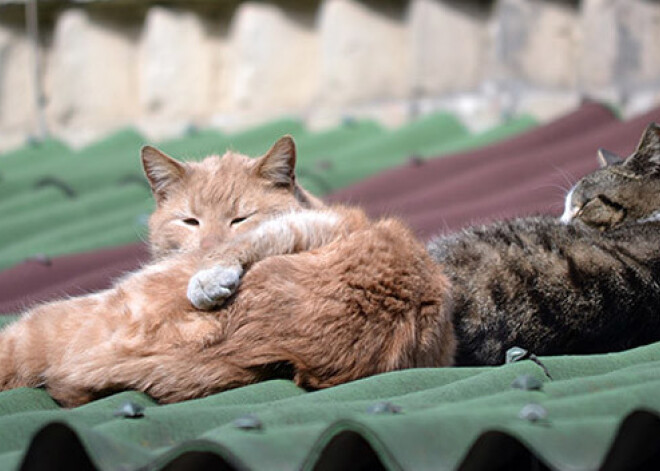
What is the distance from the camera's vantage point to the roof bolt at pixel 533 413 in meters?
1.83

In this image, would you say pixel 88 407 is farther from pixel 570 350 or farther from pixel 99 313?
pixel 570 350

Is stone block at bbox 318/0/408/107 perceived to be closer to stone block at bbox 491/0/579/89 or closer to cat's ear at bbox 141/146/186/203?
stone block at bbox 491/0/579/89

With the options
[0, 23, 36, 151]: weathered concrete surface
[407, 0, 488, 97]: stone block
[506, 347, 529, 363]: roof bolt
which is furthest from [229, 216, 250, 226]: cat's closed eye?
[0, 23, 36, 151]: weathered concrete surface

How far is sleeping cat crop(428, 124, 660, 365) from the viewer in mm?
2902

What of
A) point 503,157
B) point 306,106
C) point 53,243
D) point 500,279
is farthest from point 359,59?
point 500,279

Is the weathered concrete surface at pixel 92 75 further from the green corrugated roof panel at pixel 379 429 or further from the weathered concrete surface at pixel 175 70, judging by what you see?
the green corrugated roof panel at pixel 379 429

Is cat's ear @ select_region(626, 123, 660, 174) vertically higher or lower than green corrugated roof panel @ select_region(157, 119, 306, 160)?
higher

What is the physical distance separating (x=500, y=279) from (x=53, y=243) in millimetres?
2243

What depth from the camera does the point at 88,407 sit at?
231 centimetres

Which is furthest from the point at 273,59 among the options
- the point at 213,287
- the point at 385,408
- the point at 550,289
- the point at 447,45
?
the point at 385,408

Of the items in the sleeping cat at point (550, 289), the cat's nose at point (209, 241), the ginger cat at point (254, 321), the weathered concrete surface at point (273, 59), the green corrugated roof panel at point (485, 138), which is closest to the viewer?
the ginger cat at point (254, 321)

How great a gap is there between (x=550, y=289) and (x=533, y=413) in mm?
1143

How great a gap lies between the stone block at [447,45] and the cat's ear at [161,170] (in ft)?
9.35

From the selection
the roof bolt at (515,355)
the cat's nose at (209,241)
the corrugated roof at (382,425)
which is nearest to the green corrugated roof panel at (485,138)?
the cat's nose at (209,241)
